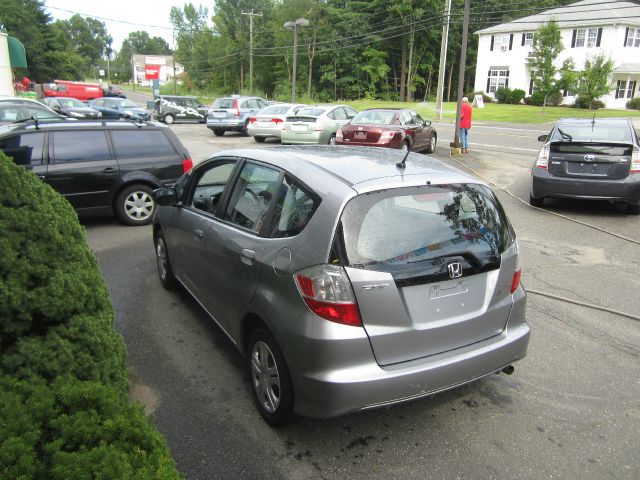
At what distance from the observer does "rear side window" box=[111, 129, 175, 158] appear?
8361 millimetres

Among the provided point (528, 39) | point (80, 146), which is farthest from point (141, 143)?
point (528, 39)

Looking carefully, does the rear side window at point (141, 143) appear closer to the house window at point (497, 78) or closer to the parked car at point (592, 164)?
the parked car at point (592, 164)

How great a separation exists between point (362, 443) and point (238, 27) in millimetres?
94913

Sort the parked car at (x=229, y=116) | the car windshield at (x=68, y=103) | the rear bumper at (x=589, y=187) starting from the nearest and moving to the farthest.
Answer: the rear bumper at (x=589, y=187)
the parked car at (x=229, y=116)
the car windshield at (x=68, y=103)

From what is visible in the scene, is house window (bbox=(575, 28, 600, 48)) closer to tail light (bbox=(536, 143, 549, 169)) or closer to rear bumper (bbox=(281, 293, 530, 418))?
tail light (bbox=(536, 143, 549, 169))

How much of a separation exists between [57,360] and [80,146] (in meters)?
6.28

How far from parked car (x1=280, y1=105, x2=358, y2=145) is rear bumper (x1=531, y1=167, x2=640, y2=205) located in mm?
10047

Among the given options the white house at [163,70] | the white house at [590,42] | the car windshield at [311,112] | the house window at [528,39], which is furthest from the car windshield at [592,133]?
the white house at [163,70]

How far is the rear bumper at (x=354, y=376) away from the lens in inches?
110

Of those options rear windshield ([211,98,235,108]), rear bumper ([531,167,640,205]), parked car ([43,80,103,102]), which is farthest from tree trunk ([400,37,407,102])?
rear bumper ([531,167,640,205])

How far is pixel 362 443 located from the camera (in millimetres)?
3160

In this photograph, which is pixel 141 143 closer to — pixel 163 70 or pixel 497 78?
pixel 497 78

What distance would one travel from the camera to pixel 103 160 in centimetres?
815

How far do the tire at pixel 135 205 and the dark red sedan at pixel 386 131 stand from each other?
24.3 feet
